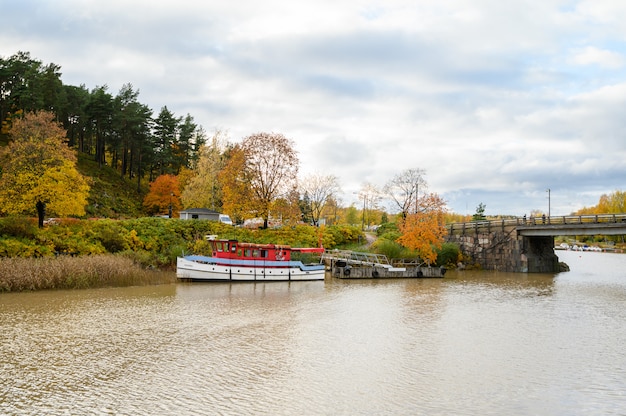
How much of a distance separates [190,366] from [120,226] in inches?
1293

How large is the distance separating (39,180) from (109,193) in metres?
31.9

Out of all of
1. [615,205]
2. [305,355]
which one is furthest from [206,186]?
[615,205]

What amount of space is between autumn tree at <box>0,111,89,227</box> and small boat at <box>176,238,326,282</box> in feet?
40.5

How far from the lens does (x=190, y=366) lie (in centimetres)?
1808

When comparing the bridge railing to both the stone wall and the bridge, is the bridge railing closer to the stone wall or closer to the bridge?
the bridge

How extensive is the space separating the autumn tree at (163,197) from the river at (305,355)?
42.4 meters

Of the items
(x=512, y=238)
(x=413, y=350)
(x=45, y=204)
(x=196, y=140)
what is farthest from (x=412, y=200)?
(x=413, y=350)

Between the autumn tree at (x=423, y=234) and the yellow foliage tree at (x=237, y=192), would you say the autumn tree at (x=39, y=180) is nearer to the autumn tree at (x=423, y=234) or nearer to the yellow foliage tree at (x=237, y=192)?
the yellow foliage tree at (x=237, y=192)

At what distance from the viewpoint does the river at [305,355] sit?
48.5 feet

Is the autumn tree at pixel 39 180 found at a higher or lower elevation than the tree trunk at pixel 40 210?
higher

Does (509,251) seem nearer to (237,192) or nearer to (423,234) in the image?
(423,234)

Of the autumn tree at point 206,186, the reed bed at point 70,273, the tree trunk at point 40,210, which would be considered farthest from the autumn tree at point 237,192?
the reed bed at point 70,273

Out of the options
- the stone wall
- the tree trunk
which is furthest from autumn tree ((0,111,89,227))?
the stone wall

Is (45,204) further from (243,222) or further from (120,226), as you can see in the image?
(243,222)
